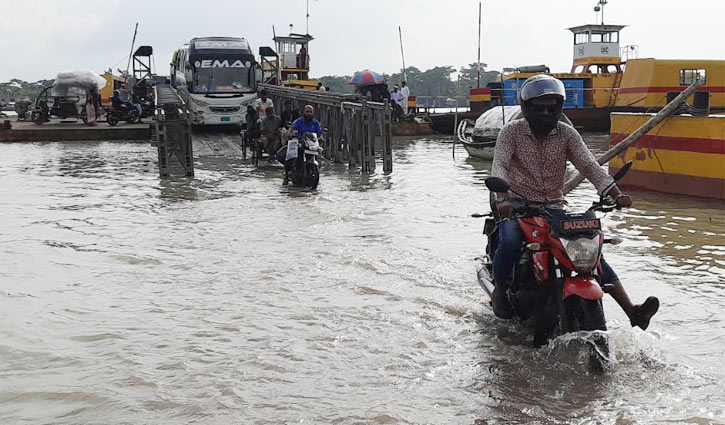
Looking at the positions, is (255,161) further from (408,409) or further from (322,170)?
(408,409)

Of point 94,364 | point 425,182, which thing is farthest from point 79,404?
point 425,182

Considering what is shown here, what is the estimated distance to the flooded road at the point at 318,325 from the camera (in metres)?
4.18

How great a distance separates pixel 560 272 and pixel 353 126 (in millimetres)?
13776

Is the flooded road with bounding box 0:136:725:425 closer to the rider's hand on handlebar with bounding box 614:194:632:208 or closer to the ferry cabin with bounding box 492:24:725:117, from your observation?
the rider's hand on handlebar with bounding box 614:194:632:208

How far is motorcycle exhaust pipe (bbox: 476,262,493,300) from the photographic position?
5369mm

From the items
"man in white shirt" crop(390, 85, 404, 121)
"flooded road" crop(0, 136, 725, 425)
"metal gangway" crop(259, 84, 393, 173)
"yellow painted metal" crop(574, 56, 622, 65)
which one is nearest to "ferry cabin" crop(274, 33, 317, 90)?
"man in white shirt" crop(390, 85, 404, 121)

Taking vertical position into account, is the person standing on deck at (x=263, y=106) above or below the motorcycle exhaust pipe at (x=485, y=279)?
above

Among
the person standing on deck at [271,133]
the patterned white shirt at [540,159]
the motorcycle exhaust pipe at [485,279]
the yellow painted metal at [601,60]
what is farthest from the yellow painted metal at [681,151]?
the yellow painted metal at [601,60]

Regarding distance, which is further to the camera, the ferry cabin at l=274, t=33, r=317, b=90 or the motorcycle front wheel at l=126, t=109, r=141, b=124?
the ferry cabin at l=274, t=33, r=317, b=90

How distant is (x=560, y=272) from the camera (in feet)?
15.1

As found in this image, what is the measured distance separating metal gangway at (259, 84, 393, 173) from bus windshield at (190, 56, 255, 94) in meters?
4.79

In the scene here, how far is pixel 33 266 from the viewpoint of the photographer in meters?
7.86

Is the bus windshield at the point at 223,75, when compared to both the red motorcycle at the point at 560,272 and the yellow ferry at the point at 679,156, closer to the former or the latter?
the yellow ferry at the point at 679,156

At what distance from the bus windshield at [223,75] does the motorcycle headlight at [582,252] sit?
23530mm
